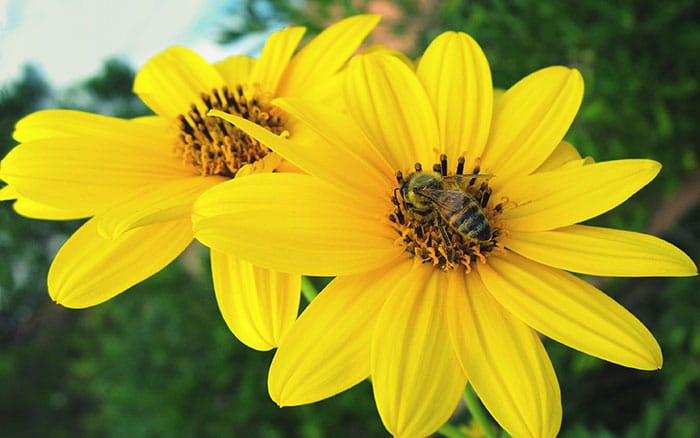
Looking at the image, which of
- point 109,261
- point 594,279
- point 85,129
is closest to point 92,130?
point 85,129

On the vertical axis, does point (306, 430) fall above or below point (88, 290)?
below

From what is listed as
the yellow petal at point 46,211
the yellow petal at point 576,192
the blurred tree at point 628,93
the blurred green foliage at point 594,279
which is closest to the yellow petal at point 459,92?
the yellow petal at point 576,192

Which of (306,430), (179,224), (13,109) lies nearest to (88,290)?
(179,224)

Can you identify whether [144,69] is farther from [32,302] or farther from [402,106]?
[32,302]

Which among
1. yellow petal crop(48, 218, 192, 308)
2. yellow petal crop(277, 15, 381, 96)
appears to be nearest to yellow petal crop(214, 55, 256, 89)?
yellow petal crop(277, 15, 381, 96)

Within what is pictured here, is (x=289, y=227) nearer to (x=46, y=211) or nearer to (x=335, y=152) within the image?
(x=335, y=152)

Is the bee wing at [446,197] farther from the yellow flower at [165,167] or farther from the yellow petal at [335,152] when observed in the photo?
the yellow flower at [165,167]
